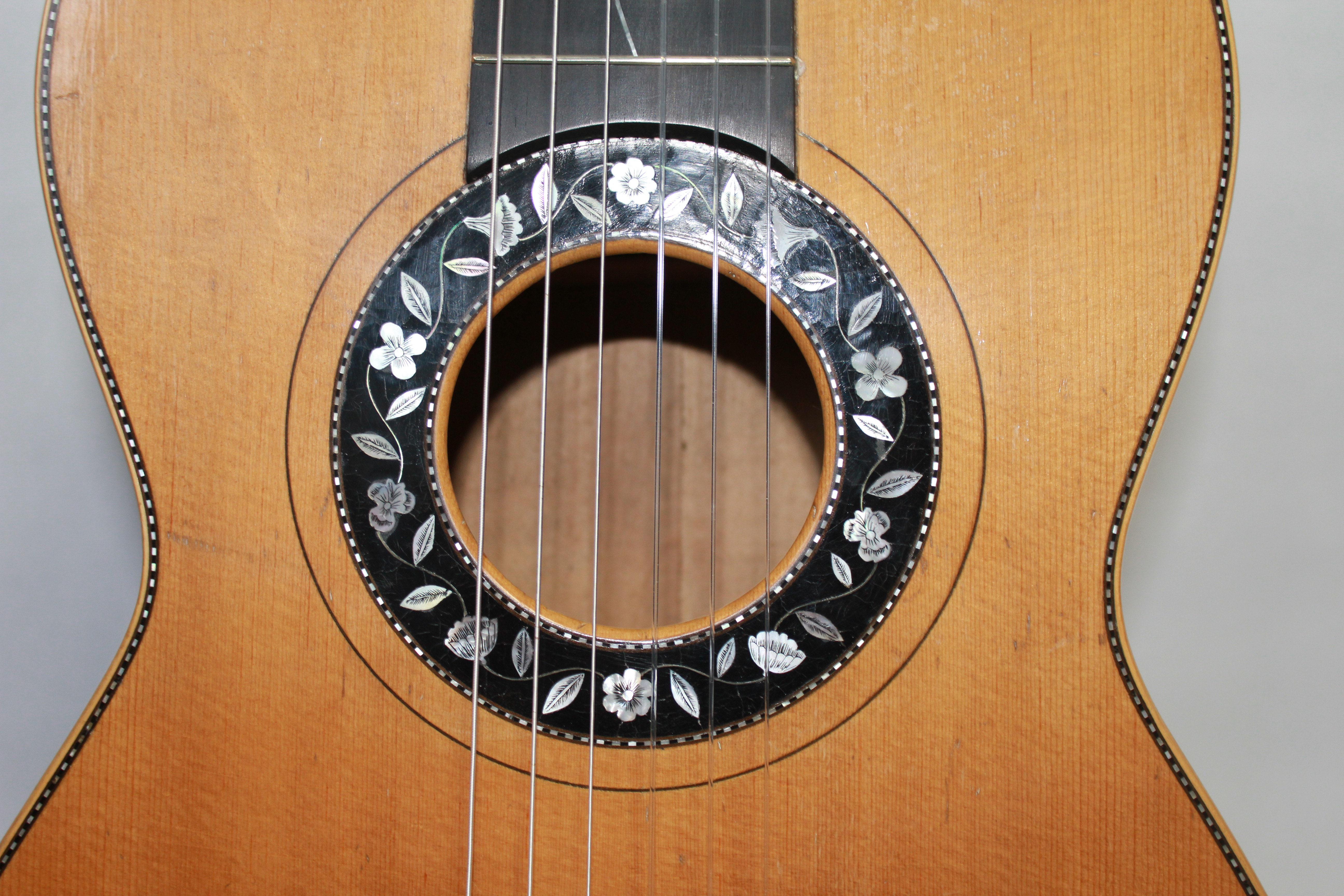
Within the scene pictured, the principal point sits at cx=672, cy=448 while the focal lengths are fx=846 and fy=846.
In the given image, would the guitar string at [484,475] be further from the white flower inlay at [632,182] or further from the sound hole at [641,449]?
the sound hole at [641,449]

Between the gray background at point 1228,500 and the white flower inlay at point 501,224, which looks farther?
the gray background at point 1228,500

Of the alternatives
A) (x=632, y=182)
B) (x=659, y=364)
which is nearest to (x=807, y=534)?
(x=659, y=364)

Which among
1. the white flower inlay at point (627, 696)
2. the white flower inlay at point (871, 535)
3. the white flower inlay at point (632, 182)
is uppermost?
the white flower inlay at point (632, 182)

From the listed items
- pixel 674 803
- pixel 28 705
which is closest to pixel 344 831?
pixel 674 803

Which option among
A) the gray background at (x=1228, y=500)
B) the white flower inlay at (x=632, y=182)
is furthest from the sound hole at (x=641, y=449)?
the gray background at (x=1228, y=500)

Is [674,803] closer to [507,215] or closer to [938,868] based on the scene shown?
[938,868]

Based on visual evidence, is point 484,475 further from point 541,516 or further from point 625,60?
point 625,60

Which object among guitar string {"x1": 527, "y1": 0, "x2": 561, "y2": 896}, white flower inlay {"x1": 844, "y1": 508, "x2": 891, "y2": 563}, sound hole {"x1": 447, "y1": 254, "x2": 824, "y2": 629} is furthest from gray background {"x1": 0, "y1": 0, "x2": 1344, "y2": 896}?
guitar string {"x1": 527, "y1": 0, "x2": 561, "y2": 896}
